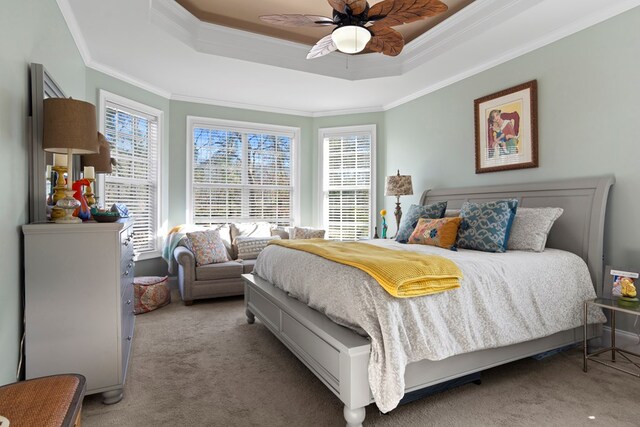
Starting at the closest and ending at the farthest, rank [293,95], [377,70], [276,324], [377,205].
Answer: [276,324] → [377,70] → [293,95] → [377,205]

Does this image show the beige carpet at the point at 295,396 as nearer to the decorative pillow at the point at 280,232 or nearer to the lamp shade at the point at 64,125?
the lamp shade at the point at 64,125

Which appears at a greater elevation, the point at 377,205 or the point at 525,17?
the point at 525,17

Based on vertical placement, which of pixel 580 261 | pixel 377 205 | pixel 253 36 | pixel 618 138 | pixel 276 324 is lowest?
pixel 276 324

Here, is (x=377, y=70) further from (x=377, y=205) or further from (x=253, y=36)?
(x=377, y=205)

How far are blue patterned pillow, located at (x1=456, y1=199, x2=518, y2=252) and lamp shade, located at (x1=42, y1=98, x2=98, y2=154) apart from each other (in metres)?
2.96

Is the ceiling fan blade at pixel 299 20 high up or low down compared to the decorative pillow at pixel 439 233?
up

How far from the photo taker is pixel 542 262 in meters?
2.54

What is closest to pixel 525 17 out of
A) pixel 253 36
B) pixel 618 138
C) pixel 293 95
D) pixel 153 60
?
pixel 618 138

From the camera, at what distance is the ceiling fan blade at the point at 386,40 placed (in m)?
2.73

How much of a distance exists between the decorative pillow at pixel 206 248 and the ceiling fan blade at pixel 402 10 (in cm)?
313

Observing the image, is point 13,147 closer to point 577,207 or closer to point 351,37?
point 351,37

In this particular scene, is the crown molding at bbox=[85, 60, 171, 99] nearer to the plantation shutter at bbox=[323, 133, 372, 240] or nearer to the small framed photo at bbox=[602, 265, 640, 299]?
the plantation shutter at bbox=[323, 133, 372, 240]

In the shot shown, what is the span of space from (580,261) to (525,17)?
2.09 metres

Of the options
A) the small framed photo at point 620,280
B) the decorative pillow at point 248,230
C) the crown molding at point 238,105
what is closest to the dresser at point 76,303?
the decorative pillow at point 248,230
